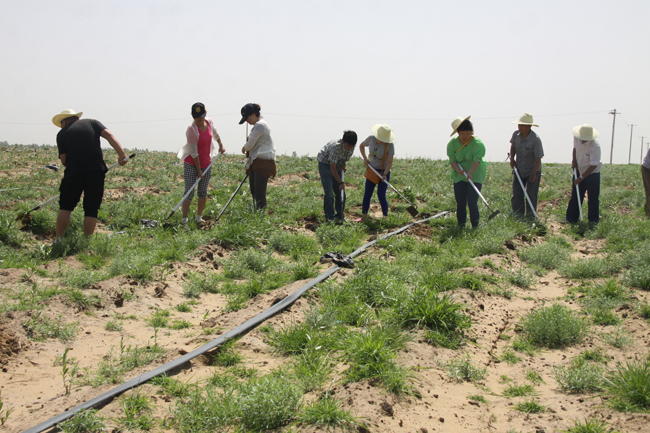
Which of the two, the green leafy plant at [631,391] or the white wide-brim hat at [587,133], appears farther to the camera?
the white wide-brim hat at [587,133]

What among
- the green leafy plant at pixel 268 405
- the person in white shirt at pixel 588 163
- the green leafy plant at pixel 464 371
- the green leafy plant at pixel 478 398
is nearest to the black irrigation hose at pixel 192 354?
the green leafy plant at pixel 268 405

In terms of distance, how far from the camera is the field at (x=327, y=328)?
112 inches

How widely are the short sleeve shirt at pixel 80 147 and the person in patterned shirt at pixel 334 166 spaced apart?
342 centimetres

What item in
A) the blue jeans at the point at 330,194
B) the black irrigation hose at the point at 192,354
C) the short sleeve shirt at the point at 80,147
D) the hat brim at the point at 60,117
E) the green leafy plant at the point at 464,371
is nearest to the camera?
the black irrigation hose at the point at 192,354

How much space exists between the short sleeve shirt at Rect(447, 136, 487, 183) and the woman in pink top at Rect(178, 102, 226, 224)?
13.2 feet

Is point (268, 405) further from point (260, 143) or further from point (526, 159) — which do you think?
point (526, 159)

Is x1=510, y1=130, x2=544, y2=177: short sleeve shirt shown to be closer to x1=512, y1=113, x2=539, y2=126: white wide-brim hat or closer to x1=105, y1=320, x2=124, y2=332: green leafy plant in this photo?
x1=512, y1=113, x2=539, y2=126: white wide-brim hat

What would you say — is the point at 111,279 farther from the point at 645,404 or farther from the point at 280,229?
the point at 645,404

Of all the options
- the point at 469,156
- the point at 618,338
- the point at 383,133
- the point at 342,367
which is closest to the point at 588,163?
the point at 469,156

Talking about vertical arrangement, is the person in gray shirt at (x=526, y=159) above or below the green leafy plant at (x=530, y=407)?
above

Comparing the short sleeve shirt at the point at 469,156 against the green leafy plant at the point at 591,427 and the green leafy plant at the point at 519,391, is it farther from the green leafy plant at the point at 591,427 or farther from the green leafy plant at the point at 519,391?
the green leafy plant at the point at 591,427

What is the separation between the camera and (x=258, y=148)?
25.9ft

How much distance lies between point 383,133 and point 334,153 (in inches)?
37.0

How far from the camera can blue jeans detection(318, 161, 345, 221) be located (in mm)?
8016
